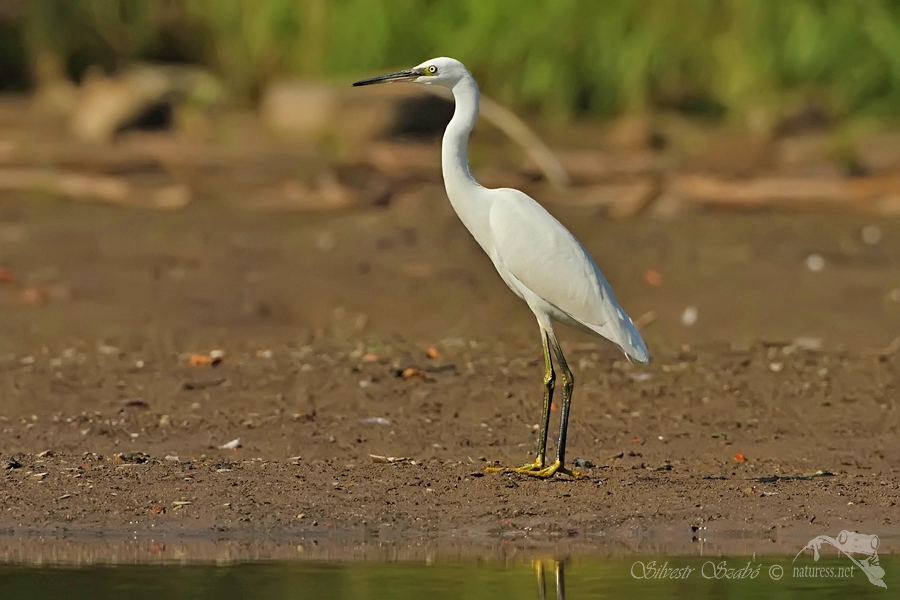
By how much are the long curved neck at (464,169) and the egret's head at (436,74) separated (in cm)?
5

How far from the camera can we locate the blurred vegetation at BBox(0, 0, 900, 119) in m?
15.4

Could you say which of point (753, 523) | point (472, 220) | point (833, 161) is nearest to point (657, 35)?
point (833, 161)

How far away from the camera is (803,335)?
10617 mm

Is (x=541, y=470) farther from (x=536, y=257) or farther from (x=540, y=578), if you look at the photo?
(x=540, y=578)

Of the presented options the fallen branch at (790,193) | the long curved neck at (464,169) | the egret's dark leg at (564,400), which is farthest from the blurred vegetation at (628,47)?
the egret's dark leg at (564,400)

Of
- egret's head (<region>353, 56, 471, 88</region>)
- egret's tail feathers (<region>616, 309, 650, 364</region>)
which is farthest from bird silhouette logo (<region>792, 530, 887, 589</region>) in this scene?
egret's head (<region>353, 56, 471, 88</region>)

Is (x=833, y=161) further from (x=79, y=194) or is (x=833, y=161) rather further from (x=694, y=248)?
(x=79, y=194)

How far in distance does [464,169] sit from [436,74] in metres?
0.46

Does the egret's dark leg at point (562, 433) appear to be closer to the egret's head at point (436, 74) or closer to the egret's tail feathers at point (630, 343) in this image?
the egret's tail feathers at point (630, 343)

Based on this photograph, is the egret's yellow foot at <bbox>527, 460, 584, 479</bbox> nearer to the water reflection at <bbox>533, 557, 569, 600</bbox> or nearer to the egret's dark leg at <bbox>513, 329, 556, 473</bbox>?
the egret's dark leg at <bbox>513, 329, 556, 473</bbox>

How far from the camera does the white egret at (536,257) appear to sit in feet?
24.7

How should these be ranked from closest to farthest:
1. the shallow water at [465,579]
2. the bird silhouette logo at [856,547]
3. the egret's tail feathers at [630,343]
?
the shallow water at [465,579]
the bird silhouette logo at [856,547]
the egret's tail feathers at [630,343]

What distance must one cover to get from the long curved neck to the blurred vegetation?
25.1 ft

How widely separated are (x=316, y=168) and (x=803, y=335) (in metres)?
5.13
